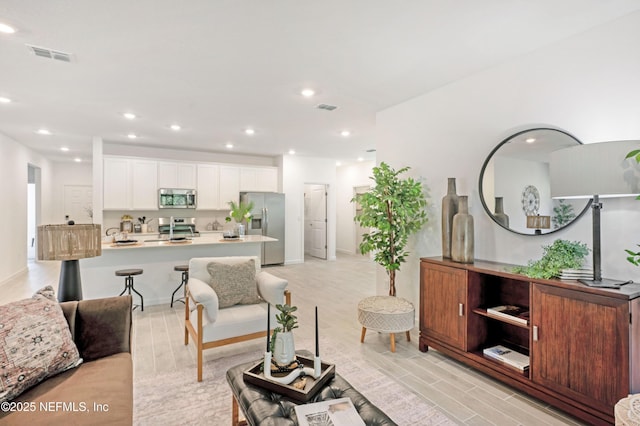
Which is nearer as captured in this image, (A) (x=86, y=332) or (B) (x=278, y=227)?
(A) (x=86, y=332)

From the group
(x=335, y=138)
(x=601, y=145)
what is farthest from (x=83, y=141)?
(x=601, y=145)

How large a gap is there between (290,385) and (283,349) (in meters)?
0.18

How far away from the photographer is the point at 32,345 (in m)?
1.59

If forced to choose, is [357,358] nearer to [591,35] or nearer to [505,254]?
[505,254]

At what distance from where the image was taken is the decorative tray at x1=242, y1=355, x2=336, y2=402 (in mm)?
1541

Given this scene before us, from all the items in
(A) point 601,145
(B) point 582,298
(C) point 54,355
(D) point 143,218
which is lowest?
(C) point 54,355

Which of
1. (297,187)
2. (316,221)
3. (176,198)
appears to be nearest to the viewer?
(176,198)

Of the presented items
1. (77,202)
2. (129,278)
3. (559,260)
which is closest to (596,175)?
(559,260)

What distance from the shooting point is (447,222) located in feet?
9.97

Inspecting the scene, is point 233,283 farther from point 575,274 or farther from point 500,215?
point 575,274

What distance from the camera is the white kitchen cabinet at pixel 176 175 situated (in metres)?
6.77

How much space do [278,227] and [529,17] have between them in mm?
6233

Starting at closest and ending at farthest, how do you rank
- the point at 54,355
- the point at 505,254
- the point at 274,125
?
the point at 54,355 < the point at 505,254 < the point at 274,125

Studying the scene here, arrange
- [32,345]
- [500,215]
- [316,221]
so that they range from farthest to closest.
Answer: [316,221], [500,215], [32,345]
